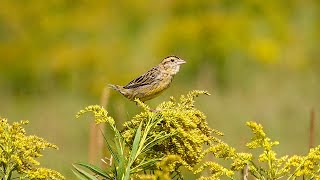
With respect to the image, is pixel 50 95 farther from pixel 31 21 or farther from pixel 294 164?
pixel 294 164

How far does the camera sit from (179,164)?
2.75m

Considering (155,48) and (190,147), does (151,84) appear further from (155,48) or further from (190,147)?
(155,48)

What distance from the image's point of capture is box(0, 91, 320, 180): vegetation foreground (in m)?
2.68

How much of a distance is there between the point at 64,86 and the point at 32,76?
1.31 metres

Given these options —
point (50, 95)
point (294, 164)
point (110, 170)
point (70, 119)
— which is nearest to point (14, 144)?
point (110, 170)

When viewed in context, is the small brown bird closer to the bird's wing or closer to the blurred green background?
the bird's wing

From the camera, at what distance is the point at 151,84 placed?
652cm

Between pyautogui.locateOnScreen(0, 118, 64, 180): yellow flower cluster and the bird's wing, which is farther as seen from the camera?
the bird's wing

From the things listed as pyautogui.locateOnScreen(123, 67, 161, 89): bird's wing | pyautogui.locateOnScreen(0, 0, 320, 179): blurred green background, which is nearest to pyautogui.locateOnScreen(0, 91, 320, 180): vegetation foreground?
pyautogui.locateOnScreen(123, 67, 161, 89): bird's wing

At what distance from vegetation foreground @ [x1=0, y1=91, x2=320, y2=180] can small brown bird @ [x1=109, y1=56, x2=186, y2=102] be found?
338 cm

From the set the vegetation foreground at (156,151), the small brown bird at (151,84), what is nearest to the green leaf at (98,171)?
the vegetation foreground at (156,151)

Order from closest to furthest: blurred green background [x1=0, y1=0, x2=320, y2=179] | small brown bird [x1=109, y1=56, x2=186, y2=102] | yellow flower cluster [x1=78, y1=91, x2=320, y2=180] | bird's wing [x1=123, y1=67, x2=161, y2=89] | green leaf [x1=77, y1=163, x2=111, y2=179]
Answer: green leaf [x1=77, y1=163, x2=111, y2=179], yellow flower cluster [x1=78, y1=91, x2=320, y2=180], small brown bird [x1=109, y1=56, x2=186, y2=102], bird's wing [x1=123, y1=67, x2=161, y2=89], blurred green background [x1=0, y1=0, x2=320, y2=179]

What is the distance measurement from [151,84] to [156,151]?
12.1ft

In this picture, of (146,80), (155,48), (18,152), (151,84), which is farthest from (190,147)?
(155,48)
